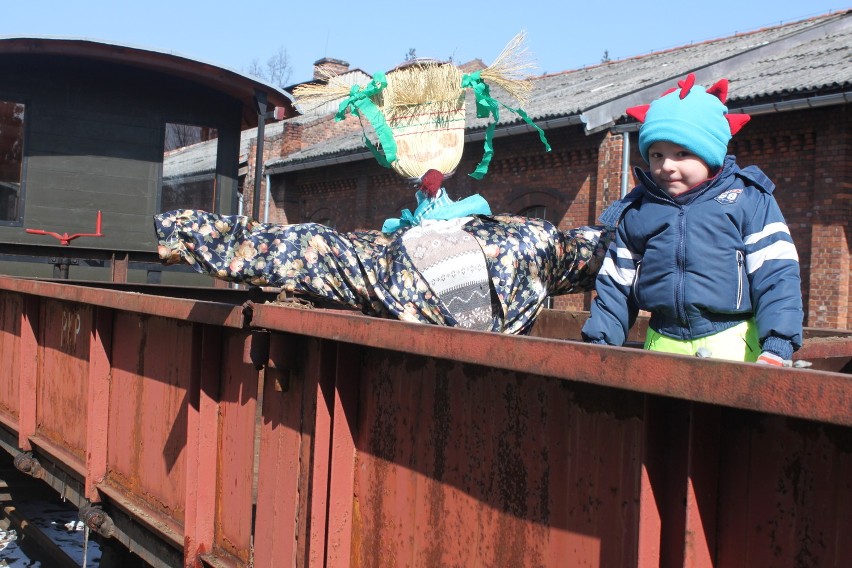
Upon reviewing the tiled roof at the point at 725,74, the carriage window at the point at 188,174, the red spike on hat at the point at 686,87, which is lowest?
the red spike on hat at the point at 686,87

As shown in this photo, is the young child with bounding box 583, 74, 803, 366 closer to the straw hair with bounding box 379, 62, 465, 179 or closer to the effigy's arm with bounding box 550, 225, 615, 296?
the effigy's arm with bounding box 550, 225, 615, 296

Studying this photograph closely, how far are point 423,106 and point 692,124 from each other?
1278 millimetres

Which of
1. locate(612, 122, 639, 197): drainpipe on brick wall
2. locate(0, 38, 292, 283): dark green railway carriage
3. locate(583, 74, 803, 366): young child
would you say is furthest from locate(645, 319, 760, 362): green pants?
locate(612, 122, 639, 197): drainpipe on brick wall

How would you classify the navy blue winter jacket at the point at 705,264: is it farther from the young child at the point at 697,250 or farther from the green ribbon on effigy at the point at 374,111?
the green ribbon on effigy at the point at 374,111

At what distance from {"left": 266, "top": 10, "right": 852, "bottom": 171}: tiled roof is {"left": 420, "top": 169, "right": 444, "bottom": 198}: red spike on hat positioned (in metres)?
9.56

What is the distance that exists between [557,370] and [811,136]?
11839mm

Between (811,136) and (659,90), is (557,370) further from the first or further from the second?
(659,90)

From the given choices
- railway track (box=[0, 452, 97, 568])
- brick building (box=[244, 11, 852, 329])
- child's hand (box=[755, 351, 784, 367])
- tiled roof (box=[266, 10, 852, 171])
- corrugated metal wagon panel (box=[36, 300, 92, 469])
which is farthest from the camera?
tiled roof (box=[266, 10, 852, 171])

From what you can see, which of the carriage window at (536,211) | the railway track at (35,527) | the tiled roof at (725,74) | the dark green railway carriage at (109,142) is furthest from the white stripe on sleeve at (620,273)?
the carriage window at (536,211)

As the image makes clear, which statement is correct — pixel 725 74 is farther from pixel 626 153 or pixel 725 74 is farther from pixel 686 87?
pixel 686 87

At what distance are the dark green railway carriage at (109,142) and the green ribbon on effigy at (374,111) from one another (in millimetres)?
5446

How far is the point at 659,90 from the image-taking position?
14852mm

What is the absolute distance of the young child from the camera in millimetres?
2248

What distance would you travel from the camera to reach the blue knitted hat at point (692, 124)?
244 cm
